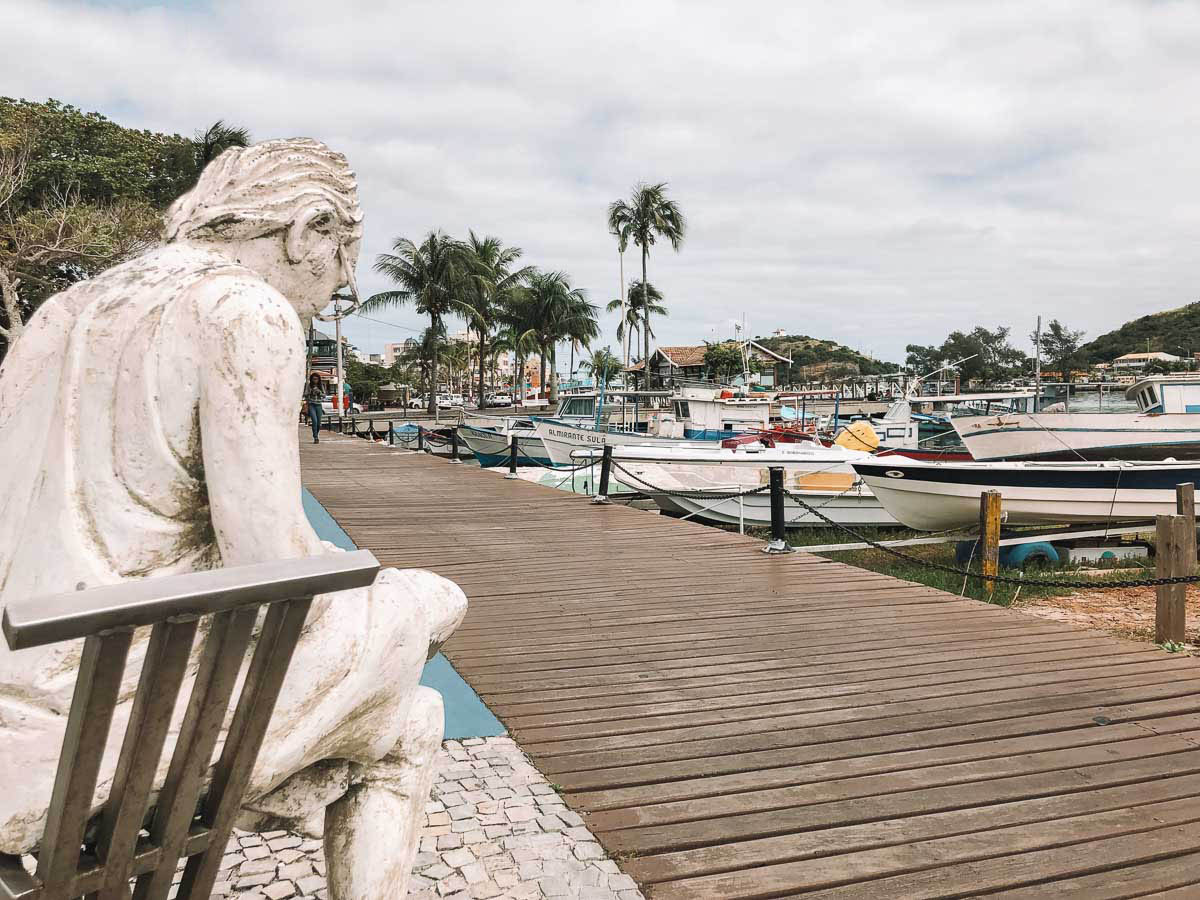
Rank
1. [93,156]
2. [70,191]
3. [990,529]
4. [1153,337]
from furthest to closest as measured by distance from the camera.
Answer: [1153,337] → [93,156] → [70,191] → [990,529]

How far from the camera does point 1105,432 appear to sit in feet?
42.5

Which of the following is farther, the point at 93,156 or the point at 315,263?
the point at 93,156

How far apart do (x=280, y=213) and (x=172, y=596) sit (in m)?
0.86

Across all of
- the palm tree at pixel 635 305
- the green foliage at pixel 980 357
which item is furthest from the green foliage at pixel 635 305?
the green foliage at pixel 980 357

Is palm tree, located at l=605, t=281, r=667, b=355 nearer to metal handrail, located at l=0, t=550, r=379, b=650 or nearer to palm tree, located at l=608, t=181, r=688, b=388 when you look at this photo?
palm tree, located at l=608, t=181, r=688, b=388

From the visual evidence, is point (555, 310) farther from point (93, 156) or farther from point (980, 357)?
point (980, 357)

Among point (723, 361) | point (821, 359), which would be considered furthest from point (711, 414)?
point (821, 359)

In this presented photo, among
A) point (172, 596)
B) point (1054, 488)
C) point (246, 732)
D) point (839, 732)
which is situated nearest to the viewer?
point (172, 596)

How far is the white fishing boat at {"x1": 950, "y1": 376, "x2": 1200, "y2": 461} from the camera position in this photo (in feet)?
41.1

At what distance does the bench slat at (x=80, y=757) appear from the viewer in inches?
39.0

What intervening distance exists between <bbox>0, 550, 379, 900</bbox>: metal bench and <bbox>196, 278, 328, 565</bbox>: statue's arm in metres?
0.24

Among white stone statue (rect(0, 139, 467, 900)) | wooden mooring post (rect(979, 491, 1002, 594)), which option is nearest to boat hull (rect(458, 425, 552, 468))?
wooden mooring post (rect(979, 491, 1002, 594))

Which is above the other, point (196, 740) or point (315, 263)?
point (315, 263)

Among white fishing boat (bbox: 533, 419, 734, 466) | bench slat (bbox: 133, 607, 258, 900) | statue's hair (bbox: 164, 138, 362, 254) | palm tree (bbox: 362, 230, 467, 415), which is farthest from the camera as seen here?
palm tree (bbox: 362, 230, 467, 415)
